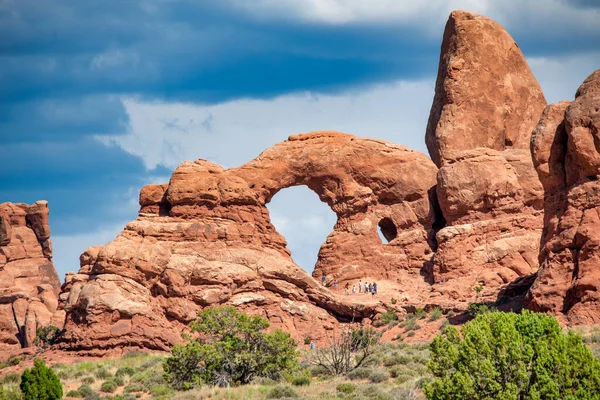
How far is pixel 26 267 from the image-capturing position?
70.5 meters

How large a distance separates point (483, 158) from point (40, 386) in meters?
24.9

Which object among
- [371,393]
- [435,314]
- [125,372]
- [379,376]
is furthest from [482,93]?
[371,393]

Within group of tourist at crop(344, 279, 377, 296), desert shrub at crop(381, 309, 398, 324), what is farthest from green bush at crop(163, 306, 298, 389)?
group of tourist at crop(344, 279, 377, 296)

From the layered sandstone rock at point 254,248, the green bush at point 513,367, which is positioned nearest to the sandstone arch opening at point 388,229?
the layered sandstone rock at point 254,248

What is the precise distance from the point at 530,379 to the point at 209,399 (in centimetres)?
974

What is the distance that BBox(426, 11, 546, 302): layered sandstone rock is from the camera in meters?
46.6

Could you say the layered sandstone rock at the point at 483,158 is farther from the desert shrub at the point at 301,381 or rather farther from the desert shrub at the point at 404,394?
the desert shrub at the point at 404,394

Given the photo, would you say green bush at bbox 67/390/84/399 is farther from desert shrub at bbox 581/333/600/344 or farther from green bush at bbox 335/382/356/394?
desert shrub at bbox 581/333/600/344

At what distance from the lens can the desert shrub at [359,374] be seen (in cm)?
3222

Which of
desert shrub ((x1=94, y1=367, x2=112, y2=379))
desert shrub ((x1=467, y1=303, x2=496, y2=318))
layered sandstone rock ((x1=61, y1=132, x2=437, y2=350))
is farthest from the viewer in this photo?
A: layered sandstone rock ((x1=61, y1=132, x2=437, y2=350))

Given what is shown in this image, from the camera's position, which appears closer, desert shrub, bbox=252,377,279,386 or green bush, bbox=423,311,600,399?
green bush, bbox=423,311,600,399

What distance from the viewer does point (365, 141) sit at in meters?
51.4

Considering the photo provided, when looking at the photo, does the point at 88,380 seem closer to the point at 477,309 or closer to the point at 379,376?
the point at 379,376

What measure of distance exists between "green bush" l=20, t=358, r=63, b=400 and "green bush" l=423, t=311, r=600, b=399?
11943 mm
